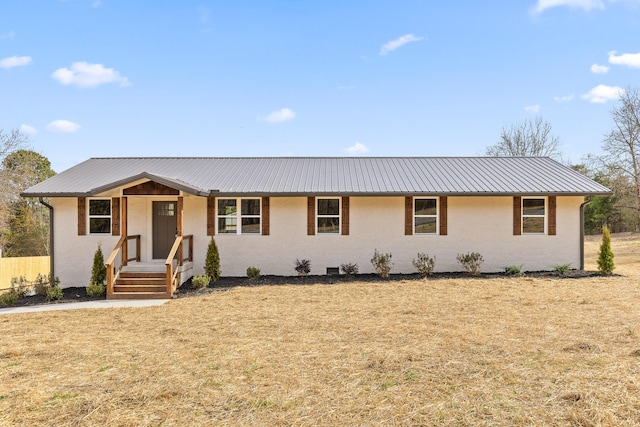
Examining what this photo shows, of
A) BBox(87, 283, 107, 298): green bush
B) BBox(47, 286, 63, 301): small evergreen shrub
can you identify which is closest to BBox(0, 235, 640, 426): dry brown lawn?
BBox(47, 286, 63, 301): small evergreen shrub

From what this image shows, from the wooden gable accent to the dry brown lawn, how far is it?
3813 millimetres

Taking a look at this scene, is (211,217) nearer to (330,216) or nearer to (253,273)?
(253,273)

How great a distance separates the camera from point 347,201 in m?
12.6

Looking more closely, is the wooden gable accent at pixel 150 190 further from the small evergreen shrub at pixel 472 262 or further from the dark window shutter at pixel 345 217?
the small evergreen shrub at pixel 472 262

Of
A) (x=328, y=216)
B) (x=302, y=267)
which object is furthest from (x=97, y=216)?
(x=328, y=216)

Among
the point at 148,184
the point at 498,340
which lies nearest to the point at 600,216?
the point at 498,340

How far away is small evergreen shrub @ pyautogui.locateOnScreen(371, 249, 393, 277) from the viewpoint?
39.7 ft

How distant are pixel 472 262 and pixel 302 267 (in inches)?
225

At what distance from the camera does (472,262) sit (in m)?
12.3

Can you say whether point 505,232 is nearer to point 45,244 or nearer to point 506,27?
point 506,27

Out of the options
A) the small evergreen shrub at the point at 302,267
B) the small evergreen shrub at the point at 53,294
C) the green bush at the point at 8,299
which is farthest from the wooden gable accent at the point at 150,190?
the small evergreen shrub at the point at 302,267

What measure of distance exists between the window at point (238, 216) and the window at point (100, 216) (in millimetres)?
3765

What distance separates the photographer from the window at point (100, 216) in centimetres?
1236

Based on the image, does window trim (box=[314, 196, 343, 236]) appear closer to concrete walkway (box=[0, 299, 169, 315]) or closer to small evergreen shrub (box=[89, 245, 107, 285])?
concrete walkway (box=[0, 299, 169, 315])
